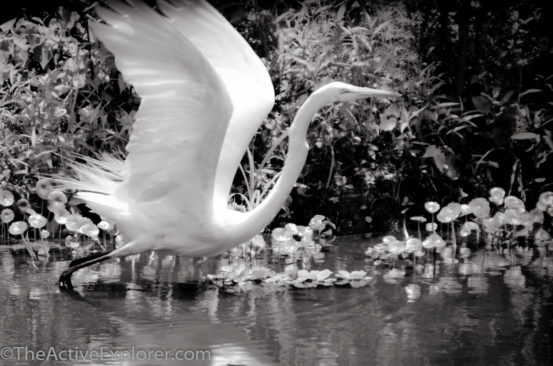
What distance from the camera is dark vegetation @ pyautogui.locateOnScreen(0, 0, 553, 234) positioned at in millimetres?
7805

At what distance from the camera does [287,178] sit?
540 centimetres

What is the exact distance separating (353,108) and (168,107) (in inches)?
132

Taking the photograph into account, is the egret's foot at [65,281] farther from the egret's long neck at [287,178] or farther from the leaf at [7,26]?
the leaf at [7,26]

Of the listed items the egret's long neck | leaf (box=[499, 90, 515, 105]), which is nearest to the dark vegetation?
leaf (box=[499, 90, 515, 105])

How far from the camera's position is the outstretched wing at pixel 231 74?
573cm

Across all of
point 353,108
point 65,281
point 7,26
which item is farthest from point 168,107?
point 7,26

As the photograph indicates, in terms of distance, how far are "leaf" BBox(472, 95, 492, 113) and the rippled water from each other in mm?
1733

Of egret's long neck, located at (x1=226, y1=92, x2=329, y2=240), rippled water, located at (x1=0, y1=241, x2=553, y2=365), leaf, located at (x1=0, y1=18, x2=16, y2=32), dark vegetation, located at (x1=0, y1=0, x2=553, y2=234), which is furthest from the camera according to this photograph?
leaf, located at (x1=0, y1=18, x2=16, y2=32)

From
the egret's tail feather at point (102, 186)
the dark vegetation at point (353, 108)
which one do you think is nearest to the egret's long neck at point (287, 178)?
the egret's tail feather at point (102, 186)

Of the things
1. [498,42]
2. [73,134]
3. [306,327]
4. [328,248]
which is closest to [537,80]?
[498,42]

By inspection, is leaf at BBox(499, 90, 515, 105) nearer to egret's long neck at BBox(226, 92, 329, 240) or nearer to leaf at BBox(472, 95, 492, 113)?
leaf at BBox(472, 95, 492, 113)

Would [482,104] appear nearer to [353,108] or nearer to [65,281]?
[353,108]

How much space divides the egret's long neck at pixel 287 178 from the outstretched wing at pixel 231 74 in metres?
0.32

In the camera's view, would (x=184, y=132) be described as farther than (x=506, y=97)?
No
